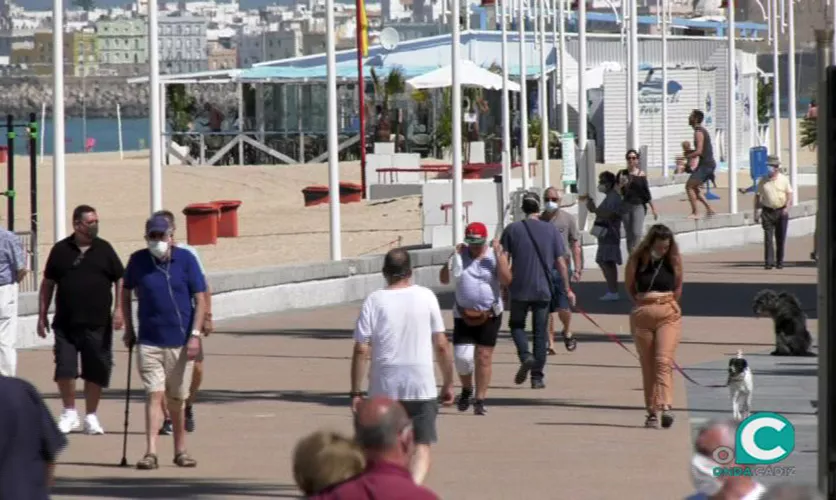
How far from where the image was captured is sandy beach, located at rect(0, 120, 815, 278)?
32125 mm

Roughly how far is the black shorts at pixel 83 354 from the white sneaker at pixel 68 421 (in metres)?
0.27

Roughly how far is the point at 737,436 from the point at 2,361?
7376 millimetres

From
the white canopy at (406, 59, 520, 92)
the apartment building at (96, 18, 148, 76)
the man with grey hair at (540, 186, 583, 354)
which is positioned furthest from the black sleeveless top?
the apartment building at (96, 18, 148, 76)

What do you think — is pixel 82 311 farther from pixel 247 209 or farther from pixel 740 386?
pixel 247 209

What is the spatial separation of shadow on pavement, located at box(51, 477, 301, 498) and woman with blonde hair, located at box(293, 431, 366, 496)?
4.96 meters

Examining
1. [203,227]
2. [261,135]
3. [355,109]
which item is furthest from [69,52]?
[203,227]

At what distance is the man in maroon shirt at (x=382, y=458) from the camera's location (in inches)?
247

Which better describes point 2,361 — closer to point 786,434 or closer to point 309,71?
point 786,434

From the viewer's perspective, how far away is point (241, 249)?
32.2m

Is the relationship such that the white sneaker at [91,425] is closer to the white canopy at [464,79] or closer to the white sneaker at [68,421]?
the white sneaker at [68,421]

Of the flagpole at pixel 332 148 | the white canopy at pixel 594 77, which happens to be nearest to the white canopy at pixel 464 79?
the white canopy at pixel 594 77

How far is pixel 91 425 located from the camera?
13789 mm


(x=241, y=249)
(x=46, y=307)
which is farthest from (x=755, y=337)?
(x=241, y=249)

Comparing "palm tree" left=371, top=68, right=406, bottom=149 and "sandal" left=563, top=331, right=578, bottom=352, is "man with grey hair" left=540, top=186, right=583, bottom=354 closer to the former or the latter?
"sandal" left=563, top=331, right=578, bottom=352
